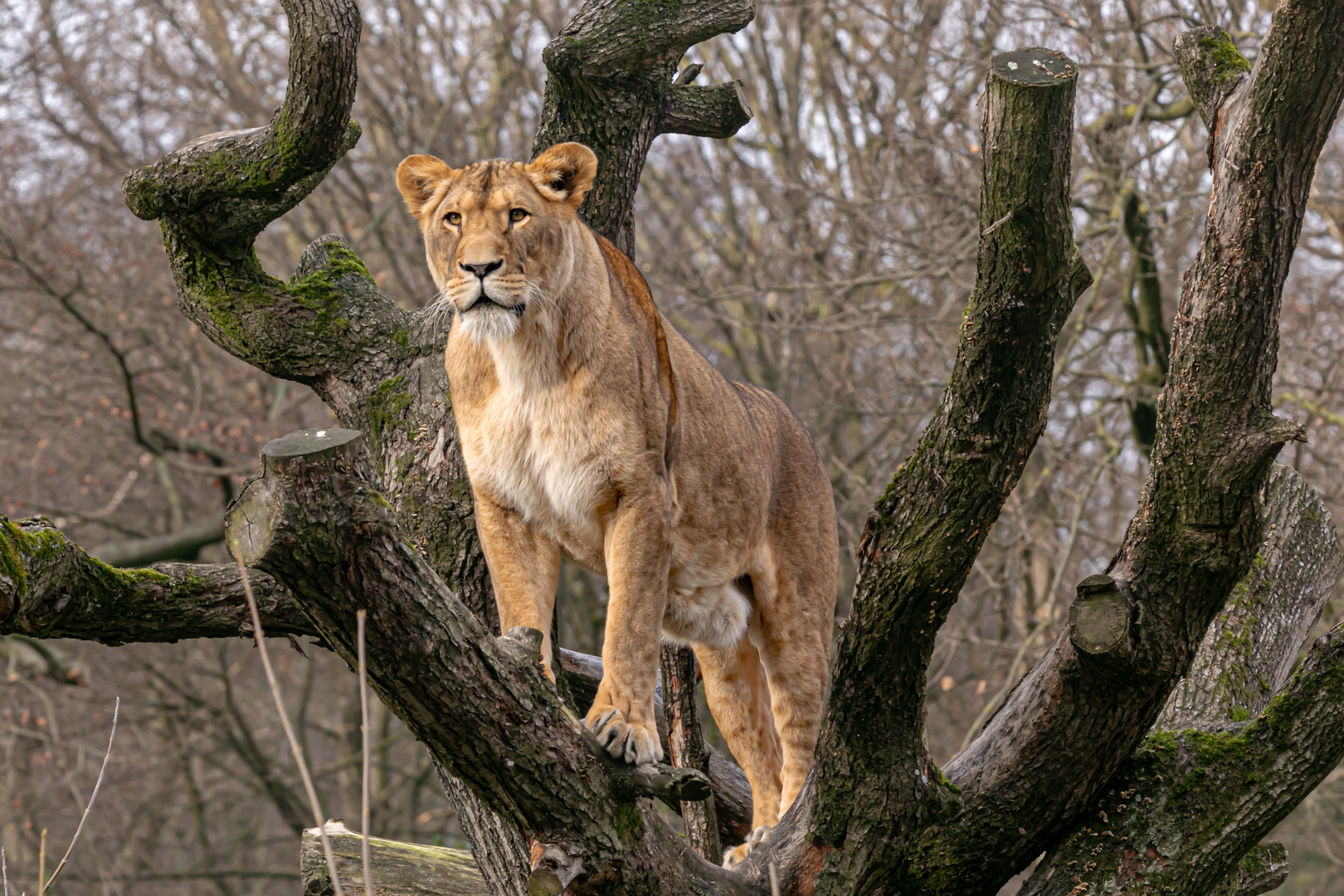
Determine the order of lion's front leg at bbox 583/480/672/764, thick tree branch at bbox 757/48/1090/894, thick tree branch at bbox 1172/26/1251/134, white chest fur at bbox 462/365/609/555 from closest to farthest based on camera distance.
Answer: thick tree branch at bbox 757/48/1090/894, thick tree branch at bbox 1172/26/1251/134, lion's front leg at bbox 583/480/672/764, white chest fur at bbox 462/365/609/555

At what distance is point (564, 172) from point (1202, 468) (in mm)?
2242

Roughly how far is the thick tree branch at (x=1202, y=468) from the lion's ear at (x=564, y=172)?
6.33 ft

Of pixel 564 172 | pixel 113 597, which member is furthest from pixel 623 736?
pixel 564 172

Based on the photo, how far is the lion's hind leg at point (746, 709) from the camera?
5.62 metres

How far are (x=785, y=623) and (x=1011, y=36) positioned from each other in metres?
6.96

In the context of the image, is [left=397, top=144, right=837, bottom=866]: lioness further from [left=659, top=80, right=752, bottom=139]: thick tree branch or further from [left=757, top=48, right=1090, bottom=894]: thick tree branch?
[left=659, top=80, right=752, bottom=139]: thick tree branch

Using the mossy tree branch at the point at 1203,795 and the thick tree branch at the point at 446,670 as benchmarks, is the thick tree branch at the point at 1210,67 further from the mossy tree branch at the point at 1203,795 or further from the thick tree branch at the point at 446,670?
the thick tree branch at the point at 446,670

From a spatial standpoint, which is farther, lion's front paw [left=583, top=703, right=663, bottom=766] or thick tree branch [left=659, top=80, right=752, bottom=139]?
thick tree branch [left=659, top=80, right=752, bottom=139]

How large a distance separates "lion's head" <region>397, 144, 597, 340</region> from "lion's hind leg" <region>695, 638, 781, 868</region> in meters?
1.96

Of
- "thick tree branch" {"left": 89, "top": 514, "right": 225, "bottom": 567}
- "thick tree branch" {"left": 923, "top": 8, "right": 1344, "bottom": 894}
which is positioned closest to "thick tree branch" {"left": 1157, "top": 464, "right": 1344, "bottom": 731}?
"thick tree branch" {"left": 923, "top": 8, "right": 1344, "bottom": 894}

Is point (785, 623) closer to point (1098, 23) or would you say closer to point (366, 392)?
point (366, 392)

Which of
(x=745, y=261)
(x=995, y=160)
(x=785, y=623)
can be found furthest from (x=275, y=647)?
(x=995, y=160)

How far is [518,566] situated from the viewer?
4402 mm

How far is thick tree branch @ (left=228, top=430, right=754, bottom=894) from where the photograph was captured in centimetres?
265
